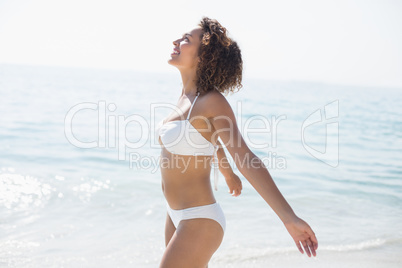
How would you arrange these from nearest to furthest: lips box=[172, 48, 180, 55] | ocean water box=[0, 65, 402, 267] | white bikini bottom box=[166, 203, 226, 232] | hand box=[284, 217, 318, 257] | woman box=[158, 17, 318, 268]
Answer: hand box=[284, 217, 318, 257], woman box=[158, 17, 318, 268], white bikini bottom box=[166, 203, 226, 232], lips box=[172, 48, 180, 55], ocean water box=[0, 65, 402, 267]

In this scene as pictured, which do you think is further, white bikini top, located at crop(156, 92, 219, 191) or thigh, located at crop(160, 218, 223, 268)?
white bikini top, located at crop(156, 92, 219, 191)

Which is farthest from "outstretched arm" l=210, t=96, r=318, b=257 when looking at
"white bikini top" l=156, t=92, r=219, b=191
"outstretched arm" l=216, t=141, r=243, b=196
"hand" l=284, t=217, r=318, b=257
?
"outstretched arm" l=216, t=141, r=243, b=196

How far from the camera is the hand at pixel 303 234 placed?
1801 millimetres

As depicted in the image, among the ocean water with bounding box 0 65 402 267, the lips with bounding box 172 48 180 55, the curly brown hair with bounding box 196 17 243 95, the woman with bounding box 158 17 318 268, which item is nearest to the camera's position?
the woman with bounding box 158 17 318 268

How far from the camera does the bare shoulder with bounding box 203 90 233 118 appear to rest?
2.22 m

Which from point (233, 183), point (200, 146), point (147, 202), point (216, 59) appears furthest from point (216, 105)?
point (147, 202)

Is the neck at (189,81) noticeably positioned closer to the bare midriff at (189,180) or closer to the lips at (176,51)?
the lips at (176,51)

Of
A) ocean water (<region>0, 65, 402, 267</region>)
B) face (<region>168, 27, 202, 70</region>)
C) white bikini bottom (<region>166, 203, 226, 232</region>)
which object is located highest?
face (<region>168, 27, 202, 70</region>)

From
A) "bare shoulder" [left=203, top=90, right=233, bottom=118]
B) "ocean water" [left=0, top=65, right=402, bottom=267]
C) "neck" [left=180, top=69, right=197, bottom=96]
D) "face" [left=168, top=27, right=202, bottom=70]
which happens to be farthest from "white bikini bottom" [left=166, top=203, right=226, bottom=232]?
"ocean water" [left=0, top=65, right=402, bottom=267]

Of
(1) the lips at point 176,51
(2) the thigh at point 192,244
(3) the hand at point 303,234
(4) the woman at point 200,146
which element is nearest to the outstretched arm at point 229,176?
(4) the woman at point 200,146

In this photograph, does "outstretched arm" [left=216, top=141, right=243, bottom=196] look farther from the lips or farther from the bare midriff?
the lips

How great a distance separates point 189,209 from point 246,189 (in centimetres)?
533

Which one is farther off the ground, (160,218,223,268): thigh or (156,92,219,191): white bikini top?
(156,92,219,191): white bikini top

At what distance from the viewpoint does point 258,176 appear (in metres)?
1.97
